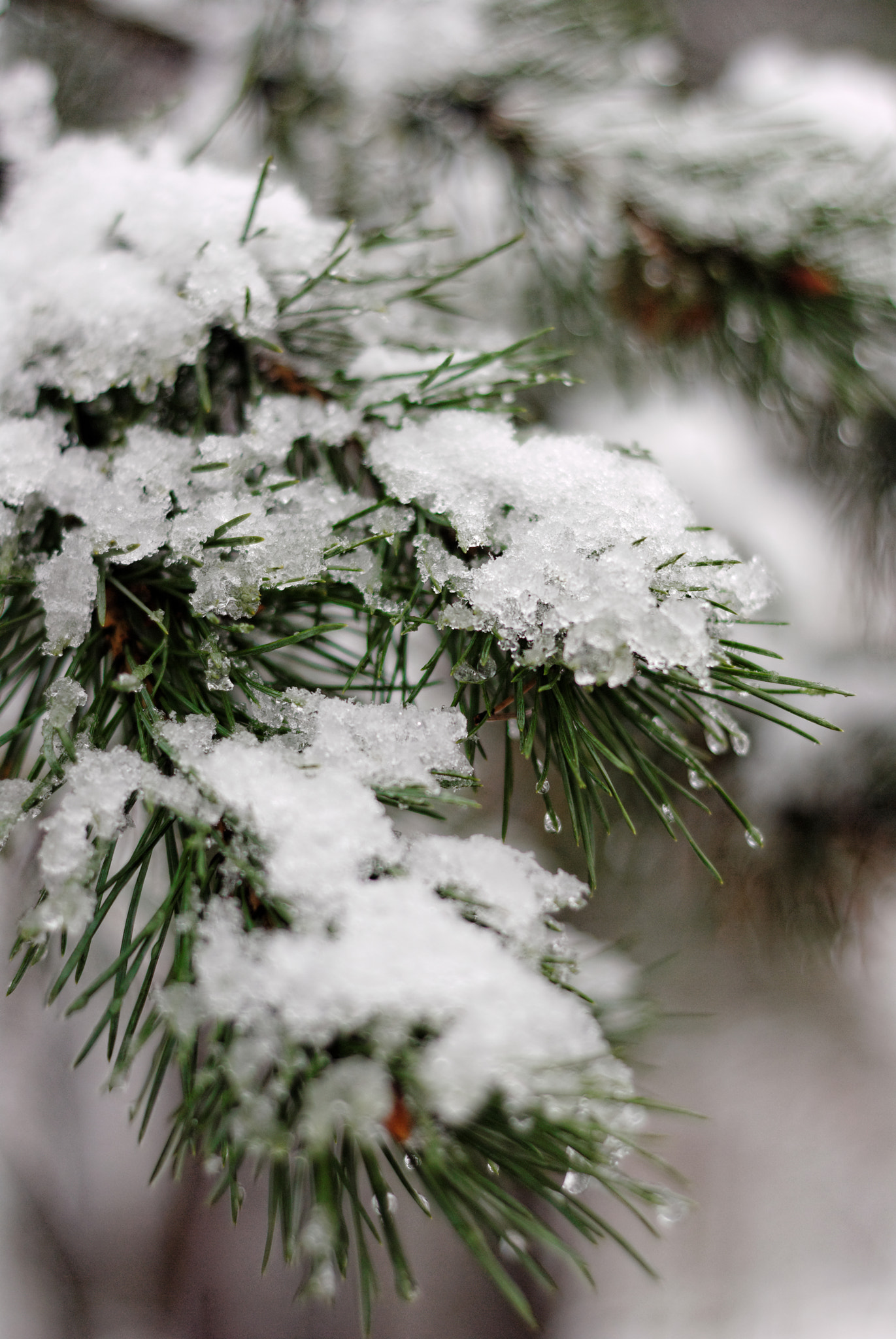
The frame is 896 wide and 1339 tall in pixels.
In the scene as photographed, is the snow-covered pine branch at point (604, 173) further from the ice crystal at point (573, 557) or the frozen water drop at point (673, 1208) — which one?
the frozen water drop at point (673, 1208)

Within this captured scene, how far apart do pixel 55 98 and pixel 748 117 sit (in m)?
0.64

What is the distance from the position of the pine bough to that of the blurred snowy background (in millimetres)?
151

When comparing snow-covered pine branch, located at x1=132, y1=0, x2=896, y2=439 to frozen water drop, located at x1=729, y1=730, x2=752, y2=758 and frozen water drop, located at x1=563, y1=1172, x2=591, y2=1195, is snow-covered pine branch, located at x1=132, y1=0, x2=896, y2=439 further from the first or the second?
frozen water drop, located at x1=563, y1=1172, x2=591, y2=1195

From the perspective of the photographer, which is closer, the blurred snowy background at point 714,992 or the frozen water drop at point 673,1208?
the frozen water drop at point 673,1208

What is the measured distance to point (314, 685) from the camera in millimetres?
416

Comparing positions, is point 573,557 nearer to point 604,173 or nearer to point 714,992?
point 604,173

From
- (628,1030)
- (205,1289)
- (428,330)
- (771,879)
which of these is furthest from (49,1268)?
(428,330)

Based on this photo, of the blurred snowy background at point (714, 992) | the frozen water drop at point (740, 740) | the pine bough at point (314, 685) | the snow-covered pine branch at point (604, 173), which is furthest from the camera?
the blurred snowy background at point (714, 992)

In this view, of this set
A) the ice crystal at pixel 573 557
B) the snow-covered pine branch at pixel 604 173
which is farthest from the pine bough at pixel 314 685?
the snow-covered pine branch at pixel 604 173

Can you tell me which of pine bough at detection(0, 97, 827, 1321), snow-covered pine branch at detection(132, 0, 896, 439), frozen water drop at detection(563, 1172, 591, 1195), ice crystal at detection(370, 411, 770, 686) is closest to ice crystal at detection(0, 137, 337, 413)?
pine bough at detection(0, 97, 827, 1321)

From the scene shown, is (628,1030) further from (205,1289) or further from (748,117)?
(205,1289)

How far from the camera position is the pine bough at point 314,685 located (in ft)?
0.80

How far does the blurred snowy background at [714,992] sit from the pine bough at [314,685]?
0.15 m

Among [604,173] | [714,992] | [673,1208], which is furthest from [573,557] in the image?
[714,992]
